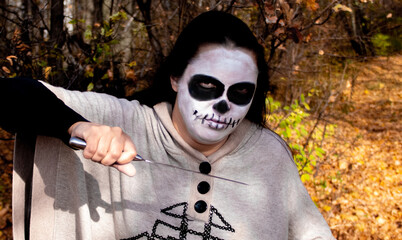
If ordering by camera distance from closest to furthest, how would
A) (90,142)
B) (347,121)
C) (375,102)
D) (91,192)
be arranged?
1. (90,142)
2. (91,192)
3. (347,121)
4. (375,102)

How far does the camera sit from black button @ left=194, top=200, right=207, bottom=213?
1.79 m

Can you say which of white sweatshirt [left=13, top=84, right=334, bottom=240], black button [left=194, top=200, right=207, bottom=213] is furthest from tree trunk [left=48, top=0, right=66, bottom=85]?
black button [left=194, top=200, right=207, bottom=213]

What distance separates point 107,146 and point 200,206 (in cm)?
69

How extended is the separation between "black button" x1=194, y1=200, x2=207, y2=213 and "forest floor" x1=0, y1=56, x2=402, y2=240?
2.12 m

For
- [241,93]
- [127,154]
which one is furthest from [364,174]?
[127,154]

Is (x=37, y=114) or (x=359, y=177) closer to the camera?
(x=37, y=114)

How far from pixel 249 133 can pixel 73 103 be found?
3.27 feet

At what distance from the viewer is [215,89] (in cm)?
183

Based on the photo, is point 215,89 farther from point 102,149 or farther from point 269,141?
point 102,149

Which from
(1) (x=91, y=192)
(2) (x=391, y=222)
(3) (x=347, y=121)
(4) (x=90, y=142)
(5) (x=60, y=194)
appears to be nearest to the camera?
(4) (x=90, y=142)

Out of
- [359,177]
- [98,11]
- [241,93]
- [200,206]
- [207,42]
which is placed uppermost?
[98,11]

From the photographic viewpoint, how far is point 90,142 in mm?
1304

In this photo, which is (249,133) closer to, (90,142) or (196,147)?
(196,147)

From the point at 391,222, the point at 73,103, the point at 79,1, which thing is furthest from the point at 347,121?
the point at 73,103
